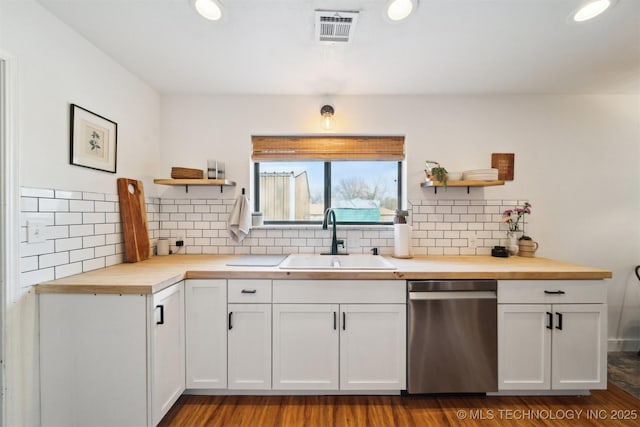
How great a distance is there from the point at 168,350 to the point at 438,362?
66.9 inches

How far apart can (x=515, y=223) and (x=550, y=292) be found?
0.84 metres

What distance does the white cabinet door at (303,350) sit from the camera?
5.67ft

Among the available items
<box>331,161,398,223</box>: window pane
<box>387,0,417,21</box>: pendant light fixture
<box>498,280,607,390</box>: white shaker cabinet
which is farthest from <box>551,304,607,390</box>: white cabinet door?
<box>387,0,417,21</box>: pendant light fixture

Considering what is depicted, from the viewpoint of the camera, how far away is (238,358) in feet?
5.70

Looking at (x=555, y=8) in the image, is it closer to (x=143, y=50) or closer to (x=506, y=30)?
(x=506, y=30)

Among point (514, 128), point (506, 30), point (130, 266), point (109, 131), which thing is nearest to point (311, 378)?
point (130, 266)

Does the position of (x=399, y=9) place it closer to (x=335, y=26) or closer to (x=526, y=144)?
(x=335, y=26)

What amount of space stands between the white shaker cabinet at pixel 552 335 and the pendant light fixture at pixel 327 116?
1831 mm

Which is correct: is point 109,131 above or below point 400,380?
above

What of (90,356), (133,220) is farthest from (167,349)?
(133,220)

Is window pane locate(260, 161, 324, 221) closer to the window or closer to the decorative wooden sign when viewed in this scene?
the window

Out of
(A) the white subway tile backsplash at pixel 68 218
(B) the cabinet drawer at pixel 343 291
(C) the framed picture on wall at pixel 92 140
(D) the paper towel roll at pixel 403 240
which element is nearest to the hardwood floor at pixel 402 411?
(B) the cabinet drawer at pixel 343 291

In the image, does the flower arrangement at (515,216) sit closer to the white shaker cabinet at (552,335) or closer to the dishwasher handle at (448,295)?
the white shaker cabinet at (552,335)

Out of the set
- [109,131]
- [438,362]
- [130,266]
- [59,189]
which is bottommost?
[438,362]
